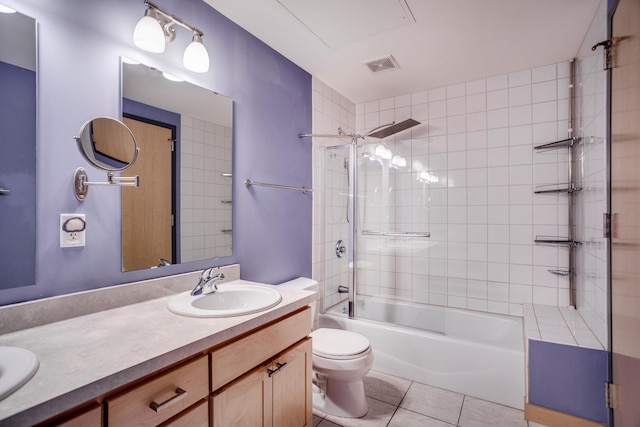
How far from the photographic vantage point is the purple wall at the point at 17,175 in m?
0.98

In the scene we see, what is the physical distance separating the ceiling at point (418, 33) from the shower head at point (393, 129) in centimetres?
39

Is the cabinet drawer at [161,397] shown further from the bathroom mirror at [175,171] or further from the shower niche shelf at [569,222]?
the shower niche shelf at [569,222]

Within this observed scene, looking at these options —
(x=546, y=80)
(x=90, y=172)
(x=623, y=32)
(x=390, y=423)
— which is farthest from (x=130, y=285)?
(x=546, y=80)

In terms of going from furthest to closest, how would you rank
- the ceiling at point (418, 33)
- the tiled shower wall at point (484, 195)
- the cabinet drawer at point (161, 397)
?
the tiled shower wall at point (484, 195)
the ceiling at point (418, 33)
the cabinet drawer at point (161, 397)

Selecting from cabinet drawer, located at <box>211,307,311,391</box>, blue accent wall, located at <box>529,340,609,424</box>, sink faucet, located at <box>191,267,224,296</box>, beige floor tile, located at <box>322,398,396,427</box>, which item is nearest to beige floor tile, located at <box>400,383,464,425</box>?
beige floor tile, located at <box>322,398,396,427</box>

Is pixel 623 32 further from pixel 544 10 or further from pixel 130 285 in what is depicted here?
pixel 130 285

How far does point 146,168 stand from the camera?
1.40m

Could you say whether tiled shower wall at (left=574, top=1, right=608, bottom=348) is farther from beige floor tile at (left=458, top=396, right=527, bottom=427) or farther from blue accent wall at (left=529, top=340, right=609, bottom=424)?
beige floor tile at (left=458, top=396, right=527, bottom=427)

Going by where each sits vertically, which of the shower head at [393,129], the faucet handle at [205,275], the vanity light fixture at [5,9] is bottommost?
the faucet handle at [205,275]

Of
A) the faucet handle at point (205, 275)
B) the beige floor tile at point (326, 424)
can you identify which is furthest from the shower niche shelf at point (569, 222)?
the faucet handle at point (205, 275)

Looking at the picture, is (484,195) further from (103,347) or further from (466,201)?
(103,347)

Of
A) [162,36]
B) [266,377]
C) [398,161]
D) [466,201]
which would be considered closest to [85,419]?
[266,377]

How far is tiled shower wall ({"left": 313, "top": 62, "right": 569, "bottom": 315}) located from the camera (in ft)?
7.97

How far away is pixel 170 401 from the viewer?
84 centimetres
